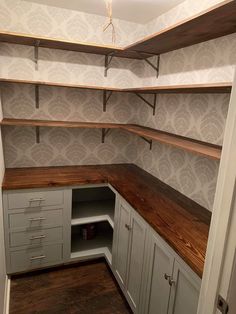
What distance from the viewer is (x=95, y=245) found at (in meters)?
2.60

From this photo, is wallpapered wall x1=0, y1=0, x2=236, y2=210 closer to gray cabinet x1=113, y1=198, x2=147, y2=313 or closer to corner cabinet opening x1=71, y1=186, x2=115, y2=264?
corner cabinet opening x1=71, y1=186, x2=115, y2=264

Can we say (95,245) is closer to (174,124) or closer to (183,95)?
(174,124)

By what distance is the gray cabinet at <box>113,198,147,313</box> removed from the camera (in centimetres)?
172

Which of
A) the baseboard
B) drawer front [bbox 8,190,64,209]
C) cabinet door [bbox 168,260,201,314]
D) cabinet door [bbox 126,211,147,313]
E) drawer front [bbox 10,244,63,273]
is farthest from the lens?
drawer front [bbox 10,244,63,273]

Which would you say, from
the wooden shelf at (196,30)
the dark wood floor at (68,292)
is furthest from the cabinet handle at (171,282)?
the wooden shelf at (196,30)

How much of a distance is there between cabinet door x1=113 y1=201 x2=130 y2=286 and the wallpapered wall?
1.71ft

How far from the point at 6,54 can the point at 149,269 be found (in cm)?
215

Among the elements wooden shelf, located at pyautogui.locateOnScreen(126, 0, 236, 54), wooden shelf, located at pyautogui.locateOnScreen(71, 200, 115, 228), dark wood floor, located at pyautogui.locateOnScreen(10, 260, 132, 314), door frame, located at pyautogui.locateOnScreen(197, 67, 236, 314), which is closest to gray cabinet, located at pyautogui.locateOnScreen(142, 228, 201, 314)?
door frame, located at pyautogui.locateOnScreen(197, 67, 236, 314)

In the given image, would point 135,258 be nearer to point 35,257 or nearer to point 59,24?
point 35,257

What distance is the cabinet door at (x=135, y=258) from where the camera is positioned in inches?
66.7

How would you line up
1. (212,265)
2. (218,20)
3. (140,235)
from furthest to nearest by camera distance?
(140,235) < (218,20) < (212,265)

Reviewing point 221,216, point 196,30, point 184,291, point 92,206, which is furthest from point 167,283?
point 196,30

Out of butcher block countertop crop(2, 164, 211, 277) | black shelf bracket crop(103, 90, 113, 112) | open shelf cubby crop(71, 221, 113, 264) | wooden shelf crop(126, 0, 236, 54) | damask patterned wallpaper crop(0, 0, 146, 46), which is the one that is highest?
damask patterned wallpaper crop(0, 0, 146, 46)

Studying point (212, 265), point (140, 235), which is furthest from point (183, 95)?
point (212, 265)
